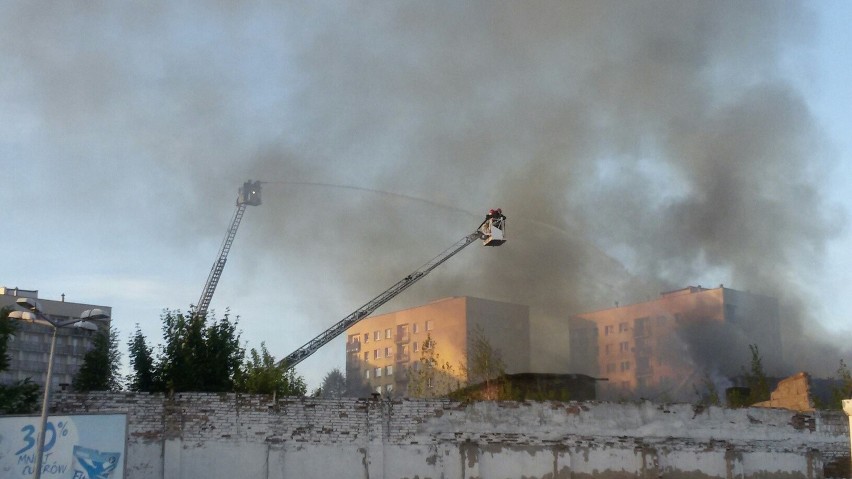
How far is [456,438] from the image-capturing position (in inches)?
922

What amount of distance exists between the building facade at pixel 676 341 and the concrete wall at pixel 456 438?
2534cm

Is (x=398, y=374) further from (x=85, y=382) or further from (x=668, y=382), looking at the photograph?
(x=85, y=382)

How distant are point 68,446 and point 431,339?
6742 cm

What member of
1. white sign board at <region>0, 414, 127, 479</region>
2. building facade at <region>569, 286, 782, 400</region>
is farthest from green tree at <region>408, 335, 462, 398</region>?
white sign board at <region>0, 414, 127, 479</region>

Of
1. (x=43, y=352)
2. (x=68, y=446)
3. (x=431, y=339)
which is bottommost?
(x=68, y=446)

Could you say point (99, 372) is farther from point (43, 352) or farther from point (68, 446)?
point (43, 352)

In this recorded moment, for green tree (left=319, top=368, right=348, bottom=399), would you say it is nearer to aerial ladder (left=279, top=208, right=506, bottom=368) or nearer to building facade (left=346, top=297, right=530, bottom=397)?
building facade (left=346, top=297, right=530, bottom=397)

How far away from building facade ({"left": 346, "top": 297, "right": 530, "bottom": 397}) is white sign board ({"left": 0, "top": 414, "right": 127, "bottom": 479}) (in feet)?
175

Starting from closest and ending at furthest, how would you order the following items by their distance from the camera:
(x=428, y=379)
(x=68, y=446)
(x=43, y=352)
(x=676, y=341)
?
1. (x=68, y=446)
2. (x=428, y=379)
3. (x=43, y=352)
4. (x=676, y=341)

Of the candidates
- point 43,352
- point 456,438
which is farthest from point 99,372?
point 43,352

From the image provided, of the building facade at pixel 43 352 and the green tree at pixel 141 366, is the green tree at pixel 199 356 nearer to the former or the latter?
the green tree at pixel 141 366

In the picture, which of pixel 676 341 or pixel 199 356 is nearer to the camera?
pixel 199 356

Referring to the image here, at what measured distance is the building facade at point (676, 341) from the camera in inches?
2325

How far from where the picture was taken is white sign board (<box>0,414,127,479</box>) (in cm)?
1864
